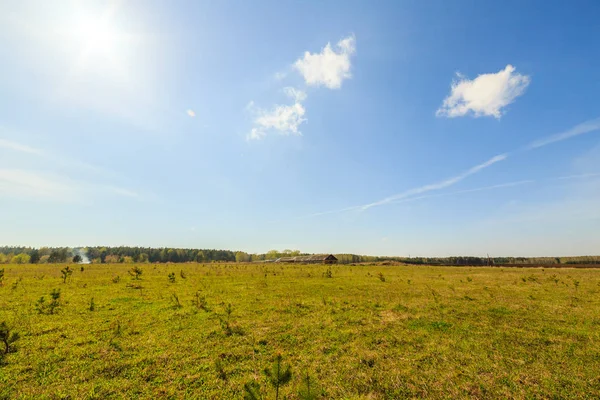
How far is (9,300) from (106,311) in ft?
25.0

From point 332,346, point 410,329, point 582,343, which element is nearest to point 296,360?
point 332,346

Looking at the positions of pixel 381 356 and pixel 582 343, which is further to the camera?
pixel 582 343

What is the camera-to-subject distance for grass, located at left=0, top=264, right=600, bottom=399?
20.0 ft

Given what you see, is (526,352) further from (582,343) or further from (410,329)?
(410,329)

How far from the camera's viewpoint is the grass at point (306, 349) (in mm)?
6102

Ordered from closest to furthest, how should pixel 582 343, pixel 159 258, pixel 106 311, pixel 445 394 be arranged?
pixel 445 394 → pixel 582 343 → pixel 106 311 → pixel 159 258

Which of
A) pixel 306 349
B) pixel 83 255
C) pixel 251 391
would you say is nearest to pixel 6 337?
pixel 251 391

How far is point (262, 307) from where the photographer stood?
14062 mm

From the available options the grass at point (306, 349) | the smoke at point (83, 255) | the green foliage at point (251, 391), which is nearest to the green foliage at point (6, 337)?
the grass at point (306, 349)

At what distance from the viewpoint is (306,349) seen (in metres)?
8.31

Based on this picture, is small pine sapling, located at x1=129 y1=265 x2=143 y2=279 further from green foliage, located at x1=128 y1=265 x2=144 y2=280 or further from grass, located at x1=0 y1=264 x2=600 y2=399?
grass, located at x1=0 y1=264 x2=600 y2=399

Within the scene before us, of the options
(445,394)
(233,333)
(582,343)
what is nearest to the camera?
(445,394)

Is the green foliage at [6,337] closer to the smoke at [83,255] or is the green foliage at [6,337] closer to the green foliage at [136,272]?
the green foliage at [136,272]

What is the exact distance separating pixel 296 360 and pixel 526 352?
7.44 meters
